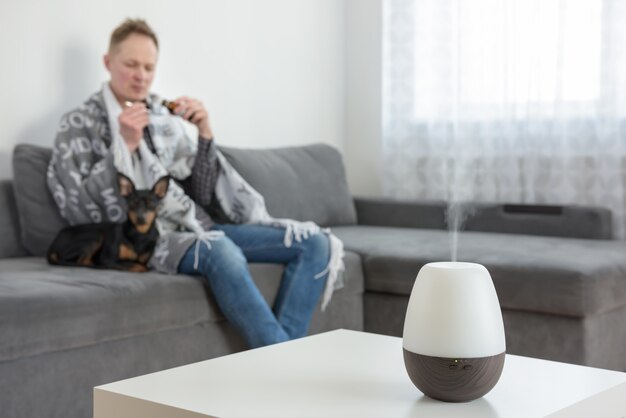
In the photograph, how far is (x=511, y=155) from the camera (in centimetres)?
402

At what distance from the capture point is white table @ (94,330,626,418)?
1.36m

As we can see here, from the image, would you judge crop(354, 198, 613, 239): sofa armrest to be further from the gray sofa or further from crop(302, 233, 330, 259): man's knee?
crop(302, 233, 330, 259): man's knee

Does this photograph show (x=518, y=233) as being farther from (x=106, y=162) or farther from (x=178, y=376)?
(x=178, y=376)

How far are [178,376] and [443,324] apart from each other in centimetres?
47

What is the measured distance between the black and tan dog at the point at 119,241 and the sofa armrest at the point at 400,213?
1520 mm

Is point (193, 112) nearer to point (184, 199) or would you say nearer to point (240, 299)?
point (184, 199)

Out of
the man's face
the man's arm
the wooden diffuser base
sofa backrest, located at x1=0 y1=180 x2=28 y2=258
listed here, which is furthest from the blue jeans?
the wooden diffuser base

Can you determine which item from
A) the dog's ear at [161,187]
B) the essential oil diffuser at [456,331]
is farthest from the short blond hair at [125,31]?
the essential oil diffuser at [456,331]

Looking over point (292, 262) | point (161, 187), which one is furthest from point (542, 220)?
point (161, 187)

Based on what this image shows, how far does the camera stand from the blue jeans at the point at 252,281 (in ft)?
8.33

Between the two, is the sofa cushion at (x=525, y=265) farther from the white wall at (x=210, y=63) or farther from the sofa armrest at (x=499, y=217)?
the white wall at (x=210, y=63)

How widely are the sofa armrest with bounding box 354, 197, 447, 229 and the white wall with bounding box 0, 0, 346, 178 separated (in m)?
0.54

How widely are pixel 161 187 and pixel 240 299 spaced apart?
456 mm

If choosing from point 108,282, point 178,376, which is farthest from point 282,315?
point 178,376
